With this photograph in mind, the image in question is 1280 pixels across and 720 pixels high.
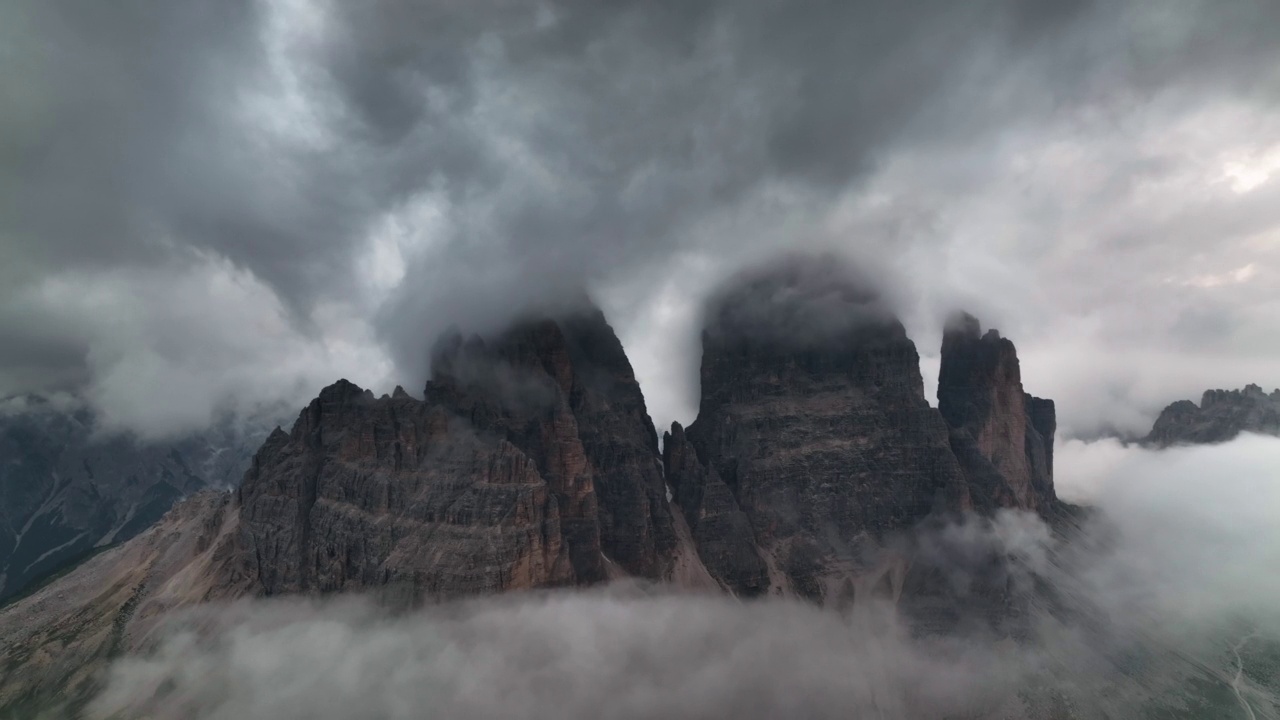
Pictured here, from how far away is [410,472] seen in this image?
16538cm

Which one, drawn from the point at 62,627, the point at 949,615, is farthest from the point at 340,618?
the point at 949,615

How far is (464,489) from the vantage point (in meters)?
156

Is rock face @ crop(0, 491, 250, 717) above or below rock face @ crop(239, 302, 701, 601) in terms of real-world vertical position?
below

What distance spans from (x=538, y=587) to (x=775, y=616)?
79.0 meters

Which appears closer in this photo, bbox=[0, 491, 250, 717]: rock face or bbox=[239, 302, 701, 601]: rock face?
bbox=[239, 302, 701, 601]: rock face

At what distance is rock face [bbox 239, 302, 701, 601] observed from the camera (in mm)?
150625

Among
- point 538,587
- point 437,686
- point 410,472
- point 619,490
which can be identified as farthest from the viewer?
point 619,490

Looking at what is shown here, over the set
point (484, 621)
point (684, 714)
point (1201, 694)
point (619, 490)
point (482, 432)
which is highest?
point (482, 432)

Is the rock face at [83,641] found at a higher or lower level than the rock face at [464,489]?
lower

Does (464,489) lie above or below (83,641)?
above

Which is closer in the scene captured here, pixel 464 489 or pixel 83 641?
pixel 464 489

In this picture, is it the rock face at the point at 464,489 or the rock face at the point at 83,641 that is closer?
the rock face at the point at 464,489

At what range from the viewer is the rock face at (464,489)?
15062 cm

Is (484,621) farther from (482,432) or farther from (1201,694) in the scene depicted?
(1201,694)
